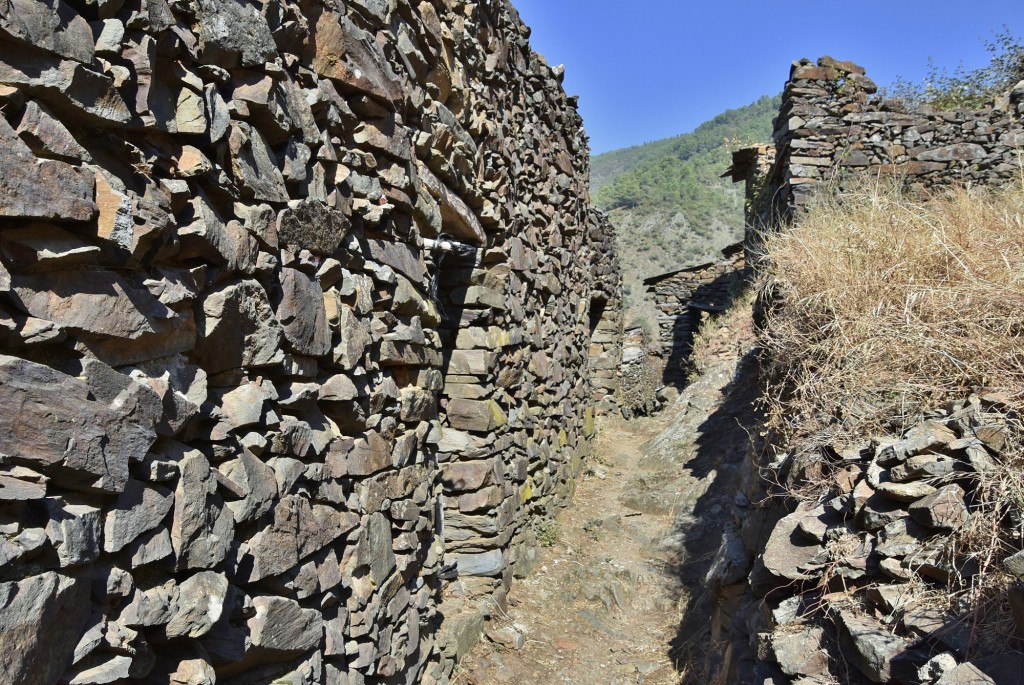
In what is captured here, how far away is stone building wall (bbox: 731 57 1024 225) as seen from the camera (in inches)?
360

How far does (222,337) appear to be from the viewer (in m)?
1.89

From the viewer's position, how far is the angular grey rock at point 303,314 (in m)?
2.15

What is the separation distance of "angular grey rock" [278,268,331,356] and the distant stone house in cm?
1373

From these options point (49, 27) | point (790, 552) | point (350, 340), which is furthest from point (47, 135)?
point (790, 552)

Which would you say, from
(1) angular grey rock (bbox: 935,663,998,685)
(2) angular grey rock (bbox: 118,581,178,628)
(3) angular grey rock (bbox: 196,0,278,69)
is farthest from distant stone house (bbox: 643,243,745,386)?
(2) angular grey rock (bbox: 118,581,178,628)

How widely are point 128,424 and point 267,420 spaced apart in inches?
21.3

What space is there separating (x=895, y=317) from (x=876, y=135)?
678 centimetres

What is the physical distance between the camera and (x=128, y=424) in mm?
1529

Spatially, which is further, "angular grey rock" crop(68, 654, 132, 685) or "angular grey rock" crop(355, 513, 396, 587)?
"angular grey rock" crop(355, 513, 396, 587)

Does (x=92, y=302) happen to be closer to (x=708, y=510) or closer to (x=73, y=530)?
(x=73, y=530)

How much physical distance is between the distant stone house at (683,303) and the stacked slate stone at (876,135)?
19.1ft

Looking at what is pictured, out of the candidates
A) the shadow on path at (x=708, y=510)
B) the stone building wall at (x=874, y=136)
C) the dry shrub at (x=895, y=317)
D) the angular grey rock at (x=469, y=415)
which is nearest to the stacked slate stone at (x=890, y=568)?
the dry shrub at (x=895, y=317)

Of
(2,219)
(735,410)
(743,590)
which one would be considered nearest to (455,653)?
(743,590)

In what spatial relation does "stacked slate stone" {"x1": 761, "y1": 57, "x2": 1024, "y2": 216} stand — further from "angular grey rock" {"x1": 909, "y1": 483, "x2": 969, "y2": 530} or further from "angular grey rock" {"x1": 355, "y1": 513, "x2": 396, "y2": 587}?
"angular grey rock" {"x1": 355, "y1": 513, "x2": 396, "y2": 587}
